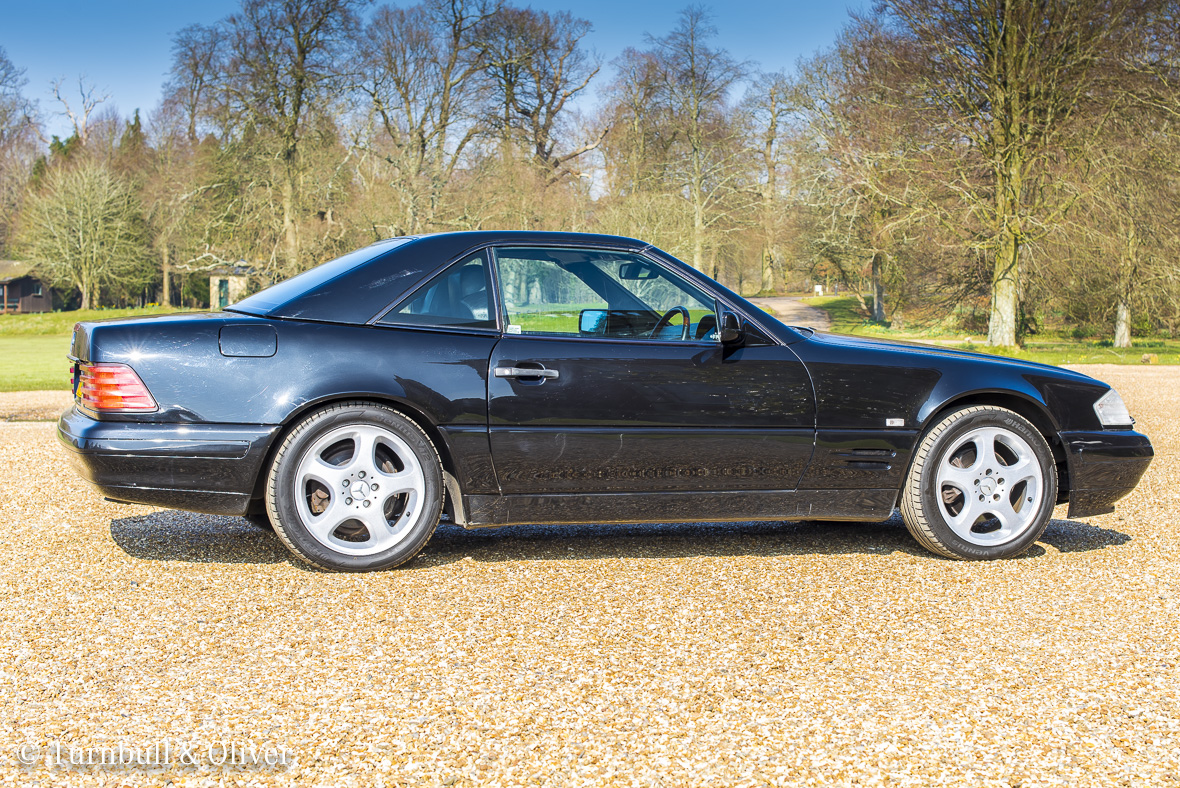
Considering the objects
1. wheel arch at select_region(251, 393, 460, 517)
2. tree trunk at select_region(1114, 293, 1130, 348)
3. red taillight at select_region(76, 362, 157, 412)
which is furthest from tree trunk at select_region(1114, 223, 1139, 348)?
red taillight at select_region(76, 362, 157, 412)

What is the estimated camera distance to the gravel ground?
2404 mm

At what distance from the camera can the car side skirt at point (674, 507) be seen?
412 cm

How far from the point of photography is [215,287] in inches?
2403

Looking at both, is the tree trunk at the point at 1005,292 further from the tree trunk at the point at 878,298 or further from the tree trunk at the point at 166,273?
the tree trunk at the point at 166,273

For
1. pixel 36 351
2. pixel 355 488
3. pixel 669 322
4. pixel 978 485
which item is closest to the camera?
pixel 355 488

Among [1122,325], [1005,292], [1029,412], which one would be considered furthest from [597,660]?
[1122,325]

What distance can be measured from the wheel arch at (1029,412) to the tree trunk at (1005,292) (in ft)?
66.1

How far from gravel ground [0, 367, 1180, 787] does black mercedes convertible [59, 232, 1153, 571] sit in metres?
0.29

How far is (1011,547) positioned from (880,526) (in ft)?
3.08

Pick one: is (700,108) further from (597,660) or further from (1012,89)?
(597,660)

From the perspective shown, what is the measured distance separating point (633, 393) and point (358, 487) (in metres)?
1.22

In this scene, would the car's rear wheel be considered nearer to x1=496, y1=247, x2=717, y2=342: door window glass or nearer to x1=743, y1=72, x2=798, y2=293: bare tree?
x1=496, y1=247, x2=717, y2=342: door window glass

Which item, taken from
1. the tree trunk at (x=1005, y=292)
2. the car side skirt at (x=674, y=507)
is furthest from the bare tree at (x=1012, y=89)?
the car side skirt at (x=674, y=507)

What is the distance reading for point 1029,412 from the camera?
462 cm
